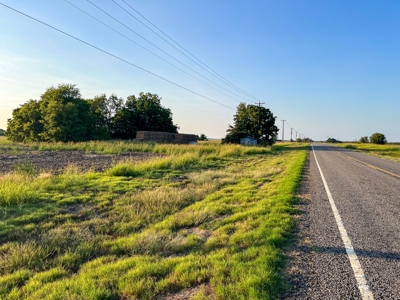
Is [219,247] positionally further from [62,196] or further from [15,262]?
[62,196]

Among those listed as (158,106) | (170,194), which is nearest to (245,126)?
(158,106)

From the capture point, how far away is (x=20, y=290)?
134 inches

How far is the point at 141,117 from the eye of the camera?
61250 mm

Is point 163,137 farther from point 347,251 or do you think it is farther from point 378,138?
point 378,138

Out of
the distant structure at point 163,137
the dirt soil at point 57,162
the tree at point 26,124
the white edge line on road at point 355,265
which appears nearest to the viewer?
the white edge line on road at point 355,265

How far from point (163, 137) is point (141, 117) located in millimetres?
11752

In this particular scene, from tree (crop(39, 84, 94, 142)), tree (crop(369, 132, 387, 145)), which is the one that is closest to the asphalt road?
tree (crop(39, 84, 94, 142))

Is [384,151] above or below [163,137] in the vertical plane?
below

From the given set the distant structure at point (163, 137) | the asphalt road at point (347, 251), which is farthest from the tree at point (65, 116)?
the asphalt road at point (347, 251)

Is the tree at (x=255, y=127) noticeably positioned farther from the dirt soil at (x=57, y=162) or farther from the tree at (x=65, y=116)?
the dirt soil at (x=57, y=162)

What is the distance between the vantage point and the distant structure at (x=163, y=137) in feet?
161

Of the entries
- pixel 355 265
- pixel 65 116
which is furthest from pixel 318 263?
pixel 65 116

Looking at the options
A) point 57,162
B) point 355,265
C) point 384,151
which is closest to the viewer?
point 355,265

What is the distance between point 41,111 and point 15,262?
49227 mm
